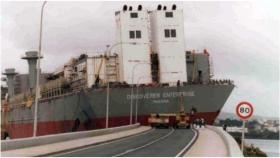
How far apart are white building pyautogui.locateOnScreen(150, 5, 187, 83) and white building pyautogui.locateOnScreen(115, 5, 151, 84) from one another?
5.64 ft

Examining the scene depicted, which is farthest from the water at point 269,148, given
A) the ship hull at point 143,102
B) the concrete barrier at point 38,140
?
the concrete barrier at point 38,140

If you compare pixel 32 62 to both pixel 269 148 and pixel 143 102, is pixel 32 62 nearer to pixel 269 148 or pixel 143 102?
pixel 143 102

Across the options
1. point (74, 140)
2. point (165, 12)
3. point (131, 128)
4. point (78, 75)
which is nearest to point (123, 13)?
point (165, 12)

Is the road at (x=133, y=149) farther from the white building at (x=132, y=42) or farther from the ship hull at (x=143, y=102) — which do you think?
the white building at (x=132, y=42)

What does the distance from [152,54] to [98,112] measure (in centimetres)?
977

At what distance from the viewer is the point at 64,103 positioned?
2717 inches

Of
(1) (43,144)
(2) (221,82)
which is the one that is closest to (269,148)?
(2) (221,82)

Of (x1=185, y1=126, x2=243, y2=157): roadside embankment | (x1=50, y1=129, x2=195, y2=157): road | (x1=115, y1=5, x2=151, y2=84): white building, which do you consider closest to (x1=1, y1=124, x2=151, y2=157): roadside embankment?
(x1=50, y1=129, x2=195, y2=157): road

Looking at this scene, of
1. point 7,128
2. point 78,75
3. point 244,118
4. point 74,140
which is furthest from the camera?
point 7,128

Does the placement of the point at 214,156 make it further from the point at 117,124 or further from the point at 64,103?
the point at 64,103

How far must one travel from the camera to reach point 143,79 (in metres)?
64.9

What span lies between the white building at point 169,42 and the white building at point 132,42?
1718 mm

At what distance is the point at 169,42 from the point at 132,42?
14.6ft

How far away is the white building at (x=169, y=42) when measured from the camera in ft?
212
